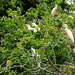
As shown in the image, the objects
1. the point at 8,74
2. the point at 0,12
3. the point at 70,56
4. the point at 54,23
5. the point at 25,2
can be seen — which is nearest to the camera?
the point at 8,74

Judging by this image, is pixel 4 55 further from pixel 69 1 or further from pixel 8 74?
pixel 69 1

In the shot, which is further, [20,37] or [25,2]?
[25,2]

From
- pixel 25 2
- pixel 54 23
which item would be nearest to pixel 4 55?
pixel 54 23

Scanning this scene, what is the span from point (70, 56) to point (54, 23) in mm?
564

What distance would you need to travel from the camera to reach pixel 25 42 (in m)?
1.45

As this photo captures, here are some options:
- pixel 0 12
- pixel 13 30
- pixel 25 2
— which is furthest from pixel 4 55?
pixel 25 2

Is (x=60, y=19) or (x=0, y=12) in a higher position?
(x=0, y=12)

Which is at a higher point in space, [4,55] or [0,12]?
[0,12]

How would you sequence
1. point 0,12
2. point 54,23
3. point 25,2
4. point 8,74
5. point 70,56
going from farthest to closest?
1. point 25,2
2. point 0,12
3. point 54,23
4. point 70,56
5. point 8,74

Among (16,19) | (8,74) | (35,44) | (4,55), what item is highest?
(16,19)

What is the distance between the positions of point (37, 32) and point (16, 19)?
410 mm

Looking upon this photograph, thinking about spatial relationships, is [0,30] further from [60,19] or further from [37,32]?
[60,19]

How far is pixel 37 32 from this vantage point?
1643 millimetres

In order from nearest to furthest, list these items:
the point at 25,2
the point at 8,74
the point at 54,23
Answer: the point at 8,74, the point at 54,23, the point at 25,2
